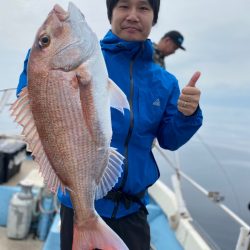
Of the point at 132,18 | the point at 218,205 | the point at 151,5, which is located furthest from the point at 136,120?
the point at 218,205

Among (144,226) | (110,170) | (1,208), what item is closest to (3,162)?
(1,208)

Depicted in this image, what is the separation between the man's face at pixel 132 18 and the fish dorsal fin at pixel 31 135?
0.80 meters

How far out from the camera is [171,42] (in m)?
4.86

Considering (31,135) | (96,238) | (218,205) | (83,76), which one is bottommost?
(218,205)

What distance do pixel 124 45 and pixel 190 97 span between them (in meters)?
0.54

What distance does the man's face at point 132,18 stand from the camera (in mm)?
1934

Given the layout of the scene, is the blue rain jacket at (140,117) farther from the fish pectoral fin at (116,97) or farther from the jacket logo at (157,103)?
the fish pectoral fin at (116,97)

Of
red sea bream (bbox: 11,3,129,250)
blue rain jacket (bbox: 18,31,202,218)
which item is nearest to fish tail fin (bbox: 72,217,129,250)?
red sea bream (bbox: 11,3,129,250)

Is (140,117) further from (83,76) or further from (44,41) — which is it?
(44,41)

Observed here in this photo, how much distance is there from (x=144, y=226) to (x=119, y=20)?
1.21 meters

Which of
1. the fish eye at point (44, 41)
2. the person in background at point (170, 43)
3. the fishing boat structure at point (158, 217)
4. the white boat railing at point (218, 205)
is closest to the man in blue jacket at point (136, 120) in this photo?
the fish eye at point (44, 41)

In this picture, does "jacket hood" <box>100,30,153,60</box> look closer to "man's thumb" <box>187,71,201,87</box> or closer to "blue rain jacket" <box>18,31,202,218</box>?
"blue rain jacket" <box>18,31,202,218</box>

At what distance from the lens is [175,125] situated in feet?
6.27

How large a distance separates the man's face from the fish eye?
26.0 inches
